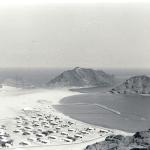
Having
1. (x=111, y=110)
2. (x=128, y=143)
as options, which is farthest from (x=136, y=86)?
(x=128, y=143)

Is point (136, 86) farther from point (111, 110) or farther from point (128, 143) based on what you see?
point (128, 143)

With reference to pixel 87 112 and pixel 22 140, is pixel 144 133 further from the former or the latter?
pixel 87 112

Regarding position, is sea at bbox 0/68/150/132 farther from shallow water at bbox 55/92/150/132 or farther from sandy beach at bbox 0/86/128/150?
sandy beach at bbox 0/86/128/150

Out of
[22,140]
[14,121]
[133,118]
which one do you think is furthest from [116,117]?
[22,140]

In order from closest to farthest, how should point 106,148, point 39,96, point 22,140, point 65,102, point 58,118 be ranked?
point 106,148
point 22,140
point 58,118
point 65,102
point 39,96

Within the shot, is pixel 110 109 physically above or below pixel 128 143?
below

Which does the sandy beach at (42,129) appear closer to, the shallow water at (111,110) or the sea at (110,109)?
the sea at (110,109)
